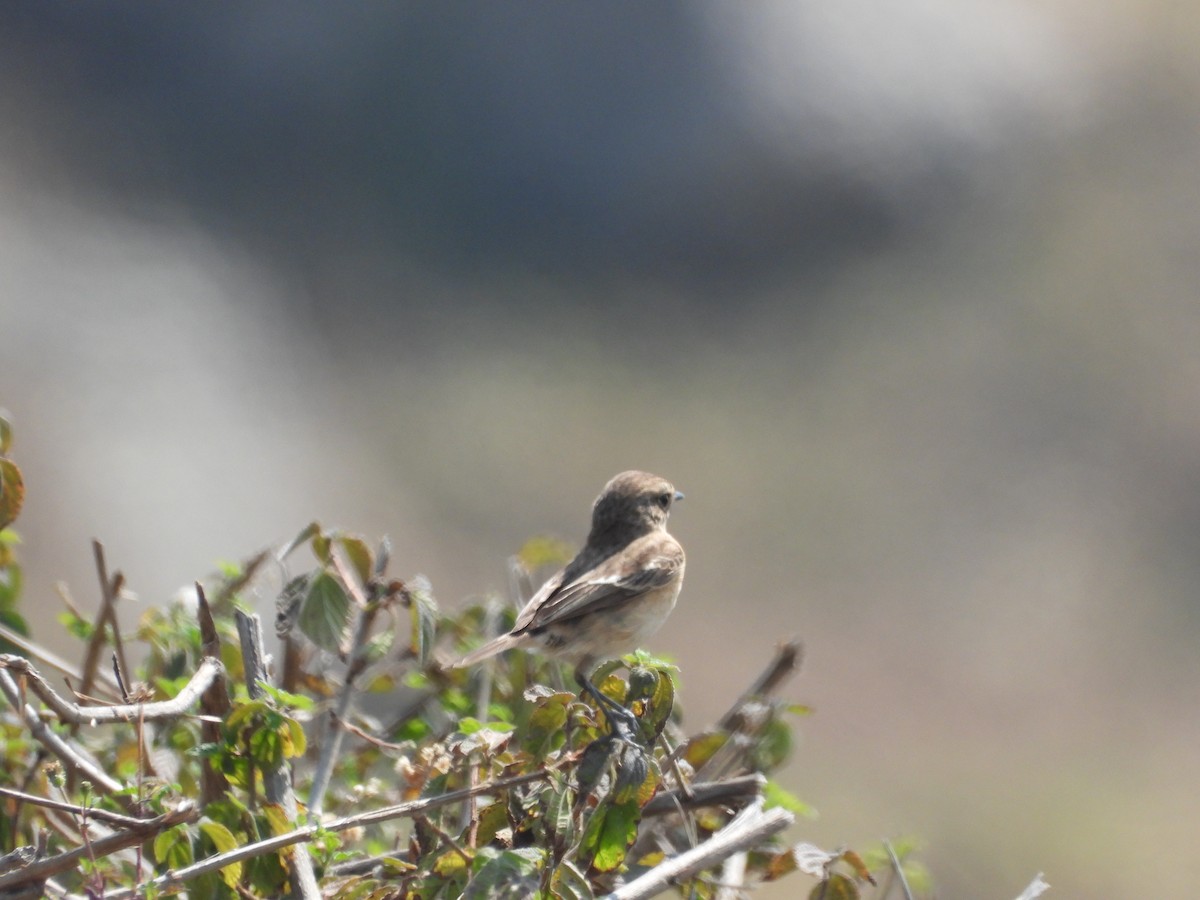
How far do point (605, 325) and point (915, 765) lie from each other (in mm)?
6712

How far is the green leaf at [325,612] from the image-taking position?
8.80ft

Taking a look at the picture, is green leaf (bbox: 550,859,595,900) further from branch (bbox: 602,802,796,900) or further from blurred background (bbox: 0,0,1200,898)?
blurred background (bbox: 0,0,1200,898)

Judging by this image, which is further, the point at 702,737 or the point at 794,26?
the point at 794,26

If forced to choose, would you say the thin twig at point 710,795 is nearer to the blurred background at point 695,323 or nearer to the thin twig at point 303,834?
the thin twig at point 303,834

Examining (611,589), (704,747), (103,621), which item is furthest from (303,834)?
(611,589)

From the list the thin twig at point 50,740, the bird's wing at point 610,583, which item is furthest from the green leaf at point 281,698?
the bird's wing at point 610,583

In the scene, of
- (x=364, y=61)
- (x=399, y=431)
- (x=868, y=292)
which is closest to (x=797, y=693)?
(x=399, y=431)

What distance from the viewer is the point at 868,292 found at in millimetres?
17422

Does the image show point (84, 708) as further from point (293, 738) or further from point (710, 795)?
point (710, 795)

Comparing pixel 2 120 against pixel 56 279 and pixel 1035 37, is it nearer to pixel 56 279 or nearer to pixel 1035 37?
pixel 56 279

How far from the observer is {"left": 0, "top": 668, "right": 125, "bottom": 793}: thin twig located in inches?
81.5

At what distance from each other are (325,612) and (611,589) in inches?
54.2

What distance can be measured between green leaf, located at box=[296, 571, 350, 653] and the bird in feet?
1.99

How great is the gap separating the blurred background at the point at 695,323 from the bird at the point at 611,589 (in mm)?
7062
